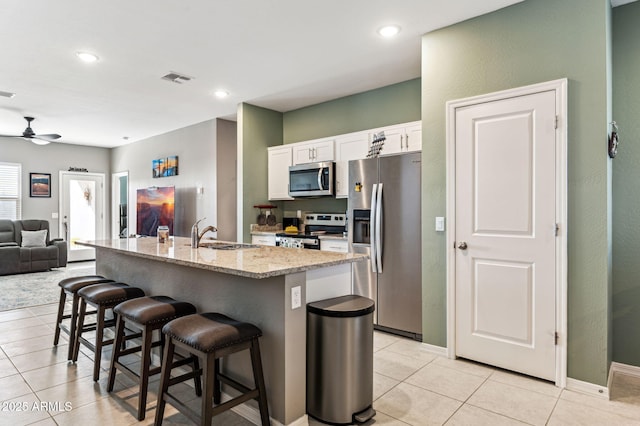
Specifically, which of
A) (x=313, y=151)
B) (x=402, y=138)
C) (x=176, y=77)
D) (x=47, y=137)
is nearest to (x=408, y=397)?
(x=402, y=138)

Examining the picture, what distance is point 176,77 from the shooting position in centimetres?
431

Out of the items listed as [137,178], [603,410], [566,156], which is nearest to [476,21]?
[566,156]

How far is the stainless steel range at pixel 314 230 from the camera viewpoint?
468cm

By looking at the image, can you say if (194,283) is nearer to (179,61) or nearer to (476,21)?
(179,61)

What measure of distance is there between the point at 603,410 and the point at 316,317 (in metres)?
1.90

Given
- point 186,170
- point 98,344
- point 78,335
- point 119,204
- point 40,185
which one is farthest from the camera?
point 119,204

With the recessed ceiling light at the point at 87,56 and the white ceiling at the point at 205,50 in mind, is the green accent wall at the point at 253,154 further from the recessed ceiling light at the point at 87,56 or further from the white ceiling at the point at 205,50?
the recessed ceiling light at the point at 87,56

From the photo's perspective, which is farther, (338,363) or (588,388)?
(588,388)

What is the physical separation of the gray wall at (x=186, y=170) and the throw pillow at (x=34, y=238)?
157 centimetres

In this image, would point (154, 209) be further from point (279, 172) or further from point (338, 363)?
point (338, 363)

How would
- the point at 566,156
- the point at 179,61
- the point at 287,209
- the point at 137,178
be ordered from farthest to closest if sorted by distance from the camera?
the point at 137,178, the point at 287,209, the point at 179,61, the point at 566,156

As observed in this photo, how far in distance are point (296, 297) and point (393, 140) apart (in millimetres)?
2538

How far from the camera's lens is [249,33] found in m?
3.27

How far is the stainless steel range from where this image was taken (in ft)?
15.3
